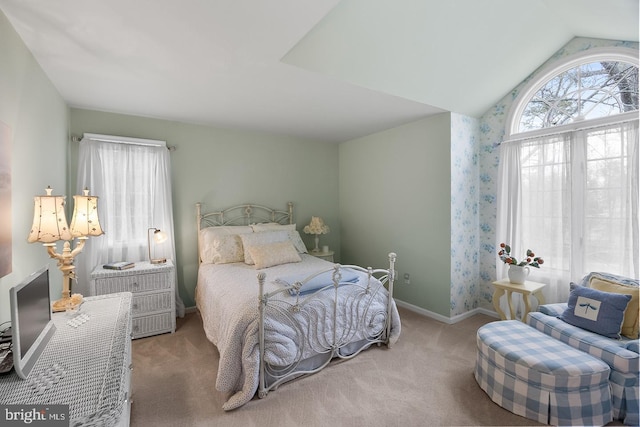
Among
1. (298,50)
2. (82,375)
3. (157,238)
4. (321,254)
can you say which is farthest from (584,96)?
(157,238)

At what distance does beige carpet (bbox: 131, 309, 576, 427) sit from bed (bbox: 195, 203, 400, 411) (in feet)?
0.37

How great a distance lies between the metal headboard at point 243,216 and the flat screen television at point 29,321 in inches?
90.0

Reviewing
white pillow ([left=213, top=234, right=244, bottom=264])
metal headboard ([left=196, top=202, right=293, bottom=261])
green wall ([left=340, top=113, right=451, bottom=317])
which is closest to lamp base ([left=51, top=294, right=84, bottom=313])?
white pillow ([left=213, top=234, right=244, bottom=264])

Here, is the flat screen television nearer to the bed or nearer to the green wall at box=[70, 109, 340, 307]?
the bed

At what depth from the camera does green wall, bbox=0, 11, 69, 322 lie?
1610 mm

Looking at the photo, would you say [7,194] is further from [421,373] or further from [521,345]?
[521,345]

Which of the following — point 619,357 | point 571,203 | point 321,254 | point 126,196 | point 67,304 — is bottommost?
point 619,357

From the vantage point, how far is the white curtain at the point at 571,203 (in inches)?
99.5

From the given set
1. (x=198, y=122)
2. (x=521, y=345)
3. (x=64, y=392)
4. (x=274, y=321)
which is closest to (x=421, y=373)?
(x=521, y=345)

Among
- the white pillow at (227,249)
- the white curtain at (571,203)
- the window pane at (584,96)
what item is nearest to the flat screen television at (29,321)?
the white pillow at (227,249)

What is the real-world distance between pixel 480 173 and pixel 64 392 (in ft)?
13.6

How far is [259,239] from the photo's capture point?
11.7 ft

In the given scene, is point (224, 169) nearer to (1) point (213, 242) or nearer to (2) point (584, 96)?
(1) point (213, 242)

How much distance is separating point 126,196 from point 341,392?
3.07 meters
